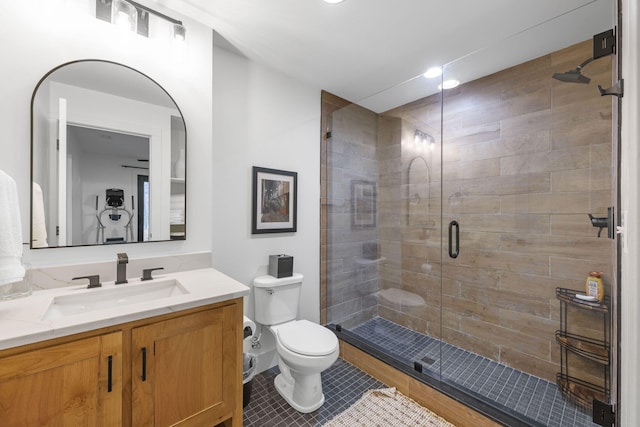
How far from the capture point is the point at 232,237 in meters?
2.07

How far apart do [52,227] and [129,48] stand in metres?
1.02

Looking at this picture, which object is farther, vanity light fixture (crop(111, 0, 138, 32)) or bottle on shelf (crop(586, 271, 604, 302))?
bottle on shelf (crop(586, 271, 604, 302))

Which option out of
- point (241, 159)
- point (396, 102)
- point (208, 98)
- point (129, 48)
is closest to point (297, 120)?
point (241, 159)

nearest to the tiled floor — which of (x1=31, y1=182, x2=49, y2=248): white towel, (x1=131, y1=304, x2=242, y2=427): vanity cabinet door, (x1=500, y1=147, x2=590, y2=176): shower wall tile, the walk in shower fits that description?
the walk in shower

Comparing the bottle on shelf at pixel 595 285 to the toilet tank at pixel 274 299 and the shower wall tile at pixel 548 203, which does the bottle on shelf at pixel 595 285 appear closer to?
the shower wall tile at pixel 548 203

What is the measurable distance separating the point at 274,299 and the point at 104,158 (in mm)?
1396

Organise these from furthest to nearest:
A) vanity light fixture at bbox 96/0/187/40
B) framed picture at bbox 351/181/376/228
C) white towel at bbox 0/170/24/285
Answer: framed picture at bbox 351/181/376/228, vanity light fixture at bbox 96/0/187/40, white towel at bbox 0/170/24/285

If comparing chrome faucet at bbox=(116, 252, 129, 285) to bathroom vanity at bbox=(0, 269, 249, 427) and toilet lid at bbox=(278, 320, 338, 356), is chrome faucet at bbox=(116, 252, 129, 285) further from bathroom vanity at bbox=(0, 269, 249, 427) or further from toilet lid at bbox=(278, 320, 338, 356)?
toilet lid at bbox=(278, 320, 338, 356)

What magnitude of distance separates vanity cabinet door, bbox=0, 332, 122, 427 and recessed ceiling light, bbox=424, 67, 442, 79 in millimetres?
2685

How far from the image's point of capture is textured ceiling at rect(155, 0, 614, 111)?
1.58m

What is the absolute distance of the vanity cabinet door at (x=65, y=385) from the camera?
2.86 feet

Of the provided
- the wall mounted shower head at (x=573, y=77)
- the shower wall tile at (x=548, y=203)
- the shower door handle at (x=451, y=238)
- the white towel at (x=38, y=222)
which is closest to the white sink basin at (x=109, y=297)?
the white towel at (x=38, y=222)

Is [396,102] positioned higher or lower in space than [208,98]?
higher

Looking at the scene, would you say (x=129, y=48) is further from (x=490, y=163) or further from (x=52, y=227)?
(x=490, y=163)
